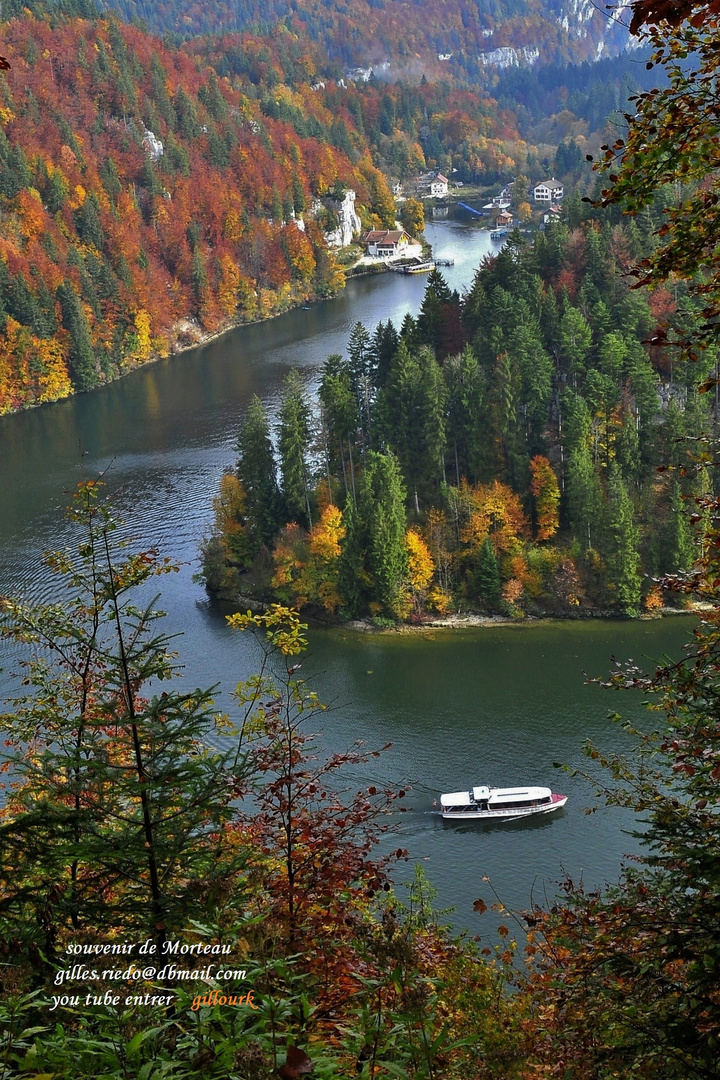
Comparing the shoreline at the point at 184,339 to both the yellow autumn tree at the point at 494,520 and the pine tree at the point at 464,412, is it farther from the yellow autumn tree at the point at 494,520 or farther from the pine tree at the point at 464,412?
the yellow autumn tree at the point at 494,520

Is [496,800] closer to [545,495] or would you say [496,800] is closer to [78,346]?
[545,495]

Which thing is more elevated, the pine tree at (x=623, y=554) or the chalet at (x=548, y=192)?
the chalet at (x=548, y=192)

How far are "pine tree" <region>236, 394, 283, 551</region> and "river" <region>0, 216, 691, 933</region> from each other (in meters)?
2.79

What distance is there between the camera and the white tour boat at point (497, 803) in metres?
22.0

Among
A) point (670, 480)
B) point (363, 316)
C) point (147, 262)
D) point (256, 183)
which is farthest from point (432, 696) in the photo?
point (256, 183)

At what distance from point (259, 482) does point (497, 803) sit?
1740 centimetres

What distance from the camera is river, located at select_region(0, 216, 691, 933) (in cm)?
2130

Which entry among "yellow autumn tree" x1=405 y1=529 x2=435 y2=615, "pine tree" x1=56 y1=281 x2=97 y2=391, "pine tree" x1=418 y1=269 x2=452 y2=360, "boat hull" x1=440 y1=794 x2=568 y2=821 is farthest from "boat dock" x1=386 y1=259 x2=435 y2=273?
"boat hull" x1=440 y1=794 x2=568 y2=821

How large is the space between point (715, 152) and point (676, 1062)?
447cm

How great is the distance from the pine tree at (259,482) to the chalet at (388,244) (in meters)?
56.6

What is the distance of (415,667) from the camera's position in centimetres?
2941

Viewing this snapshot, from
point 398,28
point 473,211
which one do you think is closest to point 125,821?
point 473,211

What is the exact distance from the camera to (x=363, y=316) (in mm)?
67250

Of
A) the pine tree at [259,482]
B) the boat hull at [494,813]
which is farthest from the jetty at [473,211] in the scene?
the boat hull at [494,813]
